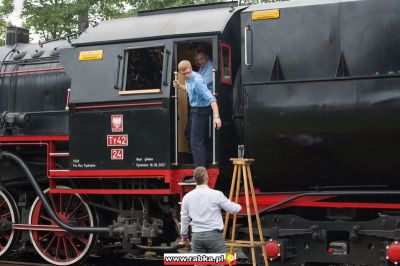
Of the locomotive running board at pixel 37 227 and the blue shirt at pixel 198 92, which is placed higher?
the blue shirt at pixel 198 92

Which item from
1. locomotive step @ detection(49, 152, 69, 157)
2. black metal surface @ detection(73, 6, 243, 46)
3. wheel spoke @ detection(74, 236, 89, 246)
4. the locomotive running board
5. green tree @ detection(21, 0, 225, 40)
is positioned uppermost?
green tree @ detection(21, 0, 225, 40)

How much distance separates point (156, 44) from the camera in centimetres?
743

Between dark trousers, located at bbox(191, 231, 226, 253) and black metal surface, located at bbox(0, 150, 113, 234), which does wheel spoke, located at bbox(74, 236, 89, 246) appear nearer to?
black metal surface, located at bbox(0, 150, 113, 234)

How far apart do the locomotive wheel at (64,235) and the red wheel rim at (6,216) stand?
0.46 metres

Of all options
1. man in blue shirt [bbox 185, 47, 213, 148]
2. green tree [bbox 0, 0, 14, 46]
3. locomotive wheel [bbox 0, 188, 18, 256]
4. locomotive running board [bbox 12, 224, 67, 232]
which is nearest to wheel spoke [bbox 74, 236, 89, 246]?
locomotive running board [bbox 12, 224, 67, 232]

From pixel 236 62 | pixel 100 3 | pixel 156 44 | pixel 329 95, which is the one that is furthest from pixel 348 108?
pixel 100 3

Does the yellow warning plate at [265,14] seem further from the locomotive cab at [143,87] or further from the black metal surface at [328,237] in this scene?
the black metal surface at [328,237]

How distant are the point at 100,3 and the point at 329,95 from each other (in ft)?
61.6

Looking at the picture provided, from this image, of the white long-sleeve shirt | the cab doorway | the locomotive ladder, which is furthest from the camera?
the cab doorway

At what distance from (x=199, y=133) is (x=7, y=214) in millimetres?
4037

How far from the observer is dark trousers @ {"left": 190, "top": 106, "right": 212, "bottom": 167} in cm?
716

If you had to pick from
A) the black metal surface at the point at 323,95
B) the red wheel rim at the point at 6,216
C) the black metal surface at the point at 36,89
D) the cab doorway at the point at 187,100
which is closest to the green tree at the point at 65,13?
the black metal surface at the point at 36,89

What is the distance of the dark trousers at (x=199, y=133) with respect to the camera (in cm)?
716

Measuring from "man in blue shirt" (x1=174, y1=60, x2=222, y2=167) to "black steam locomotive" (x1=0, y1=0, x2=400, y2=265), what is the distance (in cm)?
16
